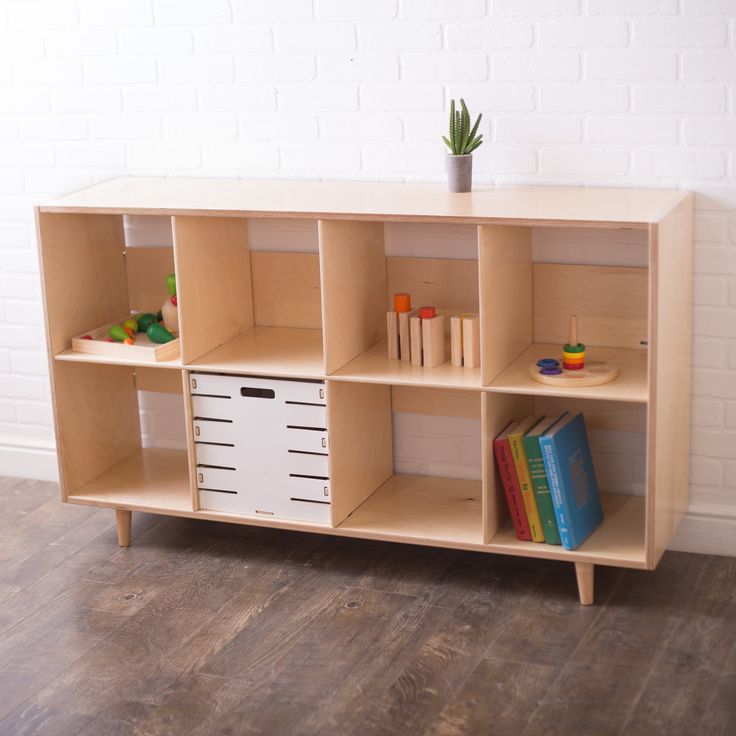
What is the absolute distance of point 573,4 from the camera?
296 cm

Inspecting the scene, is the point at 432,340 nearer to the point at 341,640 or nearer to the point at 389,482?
the point at 389,482

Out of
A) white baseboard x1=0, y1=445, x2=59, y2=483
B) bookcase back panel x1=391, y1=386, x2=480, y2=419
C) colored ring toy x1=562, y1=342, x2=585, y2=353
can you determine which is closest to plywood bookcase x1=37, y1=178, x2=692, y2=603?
bookcase back panel x1=391, y1=386, x2=480, y2=419

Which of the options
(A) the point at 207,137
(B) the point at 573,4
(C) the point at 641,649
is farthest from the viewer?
(A) the point at 207,137

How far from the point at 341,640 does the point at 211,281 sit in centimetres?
100

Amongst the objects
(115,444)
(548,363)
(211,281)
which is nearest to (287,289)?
(211,281)

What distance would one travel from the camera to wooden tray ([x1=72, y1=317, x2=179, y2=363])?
3195mm

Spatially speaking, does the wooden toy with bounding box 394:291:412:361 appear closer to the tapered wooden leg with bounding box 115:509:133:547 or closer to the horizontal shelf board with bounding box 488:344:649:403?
the horizontal shelf board with bounding box 488:344:649:403

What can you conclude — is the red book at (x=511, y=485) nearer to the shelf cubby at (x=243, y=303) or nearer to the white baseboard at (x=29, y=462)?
the shelf cubby at (x=243, y=303)

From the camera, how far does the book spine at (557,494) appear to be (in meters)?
2.91

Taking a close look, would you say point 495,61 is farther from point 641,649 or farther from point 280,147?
point 641,649

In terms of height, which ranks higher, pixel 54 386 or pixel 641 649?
pixel 54 386

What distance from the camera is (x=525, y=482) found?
2.98 meters

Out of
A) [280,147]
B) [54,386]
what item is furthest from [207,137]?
[54,386]

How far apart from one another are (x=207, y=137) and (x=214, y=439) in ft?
2.80
